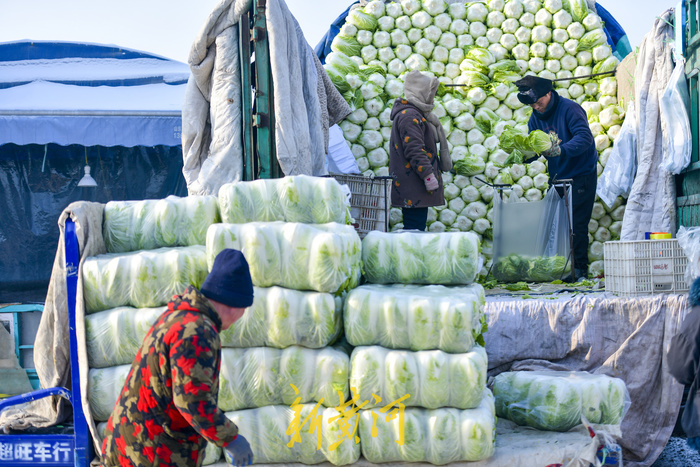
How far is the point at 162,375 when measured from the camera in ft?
7.18

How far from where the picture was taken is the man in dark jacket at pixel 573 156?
6480 millimetres

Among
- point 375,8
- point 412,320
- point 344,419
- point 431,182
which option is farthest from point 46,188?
point 412,320

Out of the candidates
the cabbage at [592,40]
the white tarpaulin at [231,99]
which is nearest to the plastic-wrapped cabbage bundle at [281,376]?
the white tarpaulin at [231,99]

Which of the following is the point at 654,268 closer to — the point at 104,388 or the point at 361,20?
the point at 104,388

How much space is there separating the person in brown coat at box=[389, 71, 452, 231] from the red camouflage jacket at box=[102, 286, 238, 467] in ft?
11.4

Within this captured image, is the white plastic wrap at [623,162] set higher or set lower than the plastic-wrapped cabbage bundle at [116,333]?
higher

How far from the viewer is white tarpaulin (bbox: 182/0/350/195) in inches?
160

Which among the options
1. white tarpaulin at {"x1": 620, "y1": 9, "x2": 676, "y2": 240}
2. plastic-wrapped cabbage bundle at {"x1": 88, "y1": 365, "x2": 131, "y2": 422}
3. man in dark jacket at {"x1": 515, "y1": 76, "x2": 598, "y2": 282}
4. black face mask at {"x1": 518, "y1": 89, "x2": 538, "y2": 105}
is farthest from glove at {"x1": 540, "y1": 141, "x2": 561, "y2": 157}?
plastic-wrapped cabbage bundle at {"x1": 88, "y1": 365, "x2": 131, "y2": 422}

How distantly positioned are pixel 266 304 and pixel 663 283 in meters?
2.79

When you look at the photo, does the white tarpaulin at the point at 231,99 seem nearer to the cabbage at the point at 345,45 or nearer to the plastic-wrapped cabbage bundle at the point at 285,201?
the plastic-wrapped cabbage bundle at the point at 285,201

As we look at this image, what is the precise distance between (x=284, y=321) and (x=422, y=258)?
2.69ft

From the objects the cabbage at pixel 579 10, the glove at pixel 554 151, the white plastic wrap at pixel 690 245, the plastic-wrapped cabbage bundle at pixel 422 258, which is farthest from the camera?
the cabbage at pixel 579 10

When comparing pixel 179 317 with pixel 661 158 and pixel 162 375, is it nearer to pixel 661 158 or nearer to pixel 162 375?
pixel 162 375

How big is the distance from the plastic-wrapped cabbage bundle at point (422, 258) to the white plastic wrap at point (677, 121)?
114 inches
